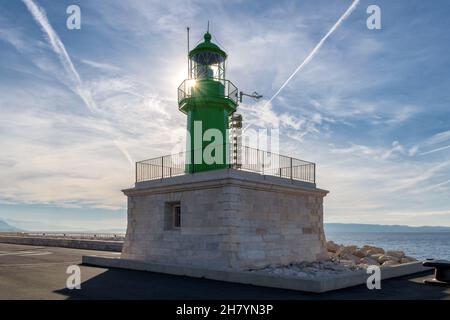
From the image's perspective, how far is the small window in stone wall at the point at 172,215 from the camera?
652 inches

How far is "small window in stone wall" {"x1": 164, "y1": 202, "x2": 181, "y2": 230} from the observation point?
1656 centimetres

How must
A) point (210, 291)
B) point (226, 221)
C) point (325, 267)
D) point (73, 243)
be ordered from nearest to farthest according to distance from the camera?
point (210, 291), point (226, 221), point (325, 267), point (73, 243)

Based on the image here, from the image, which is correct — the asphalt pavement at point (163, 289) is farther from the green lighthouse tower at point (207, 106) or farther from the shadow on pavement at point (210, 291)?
the green lighthouse tower at point (207, 106)

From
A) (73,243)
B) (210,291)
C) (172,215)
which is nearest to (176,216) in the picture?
(172,215)

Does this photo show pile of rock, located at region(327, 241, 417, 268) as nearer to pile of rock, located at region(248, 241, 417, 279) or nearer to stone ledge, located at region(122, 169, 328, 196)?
pile of rock, located at region(248, 241, 417, 279)

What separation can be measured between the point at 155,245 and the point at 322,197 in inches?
307

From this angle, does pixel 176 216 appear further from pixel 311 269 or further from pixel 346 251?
pixel 346 251

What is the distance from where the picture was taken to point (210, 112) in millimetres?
18406

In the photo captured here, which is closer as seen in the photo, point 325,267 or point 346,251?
point 325,267

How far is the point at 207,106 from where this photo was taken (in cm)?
1838

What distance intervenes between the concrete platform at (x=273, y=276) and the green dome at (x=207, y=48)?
32.5 feet

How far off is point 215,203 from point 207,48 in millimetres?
8028

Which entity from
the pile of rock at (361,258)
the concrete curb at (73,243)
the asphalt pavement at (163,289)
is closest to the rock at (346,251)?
the pile of rock at (361,258)

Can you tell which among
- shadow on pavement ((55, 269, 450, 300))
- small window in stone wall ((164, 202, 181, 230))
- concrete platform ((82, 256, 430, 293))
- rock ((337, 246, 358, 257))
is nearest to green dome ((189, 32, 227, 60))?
small window in stone wall ((164, 202, 181, 230))
